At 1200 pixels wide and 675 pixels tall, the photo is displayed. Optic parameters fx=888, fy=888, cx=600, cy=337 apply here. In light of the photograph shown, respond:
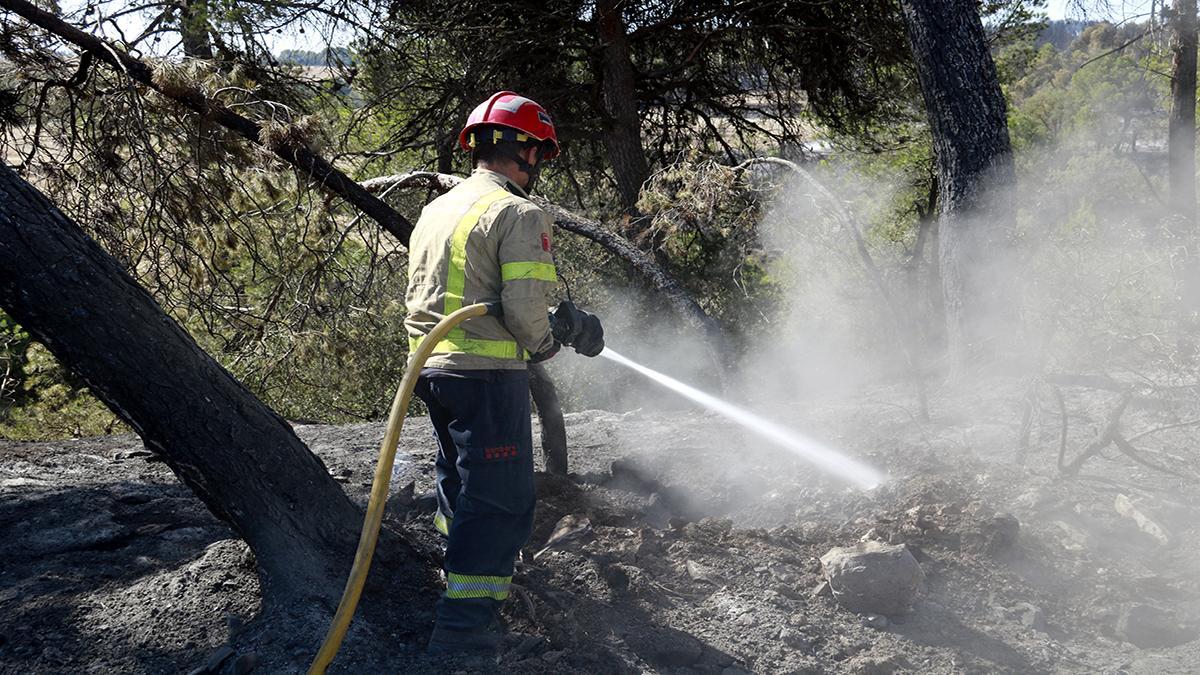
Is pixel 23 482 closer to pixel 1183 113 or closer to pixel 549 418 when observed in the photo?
pixel 549 418

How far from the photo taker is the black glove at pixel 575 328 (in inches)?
133

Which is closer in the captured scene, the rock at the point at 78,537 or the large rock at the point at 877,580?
the large rock at the point at 877,580

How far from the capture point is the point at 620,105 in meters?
9.65

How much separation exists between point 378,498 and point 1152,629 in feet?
9.43

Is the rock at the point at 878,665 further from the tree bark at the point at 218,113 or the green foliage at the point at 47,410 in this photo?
the green foliage at the point at 47,410

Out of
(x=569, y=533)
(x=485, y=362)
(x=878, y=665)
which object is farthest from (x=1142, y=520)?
(x=485, y=362)

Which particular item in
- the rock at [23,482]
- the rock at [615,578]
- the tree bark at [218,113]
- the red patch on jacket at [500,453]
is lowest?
the rock at [615,578]

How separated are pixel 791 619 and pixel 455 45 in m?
7.15

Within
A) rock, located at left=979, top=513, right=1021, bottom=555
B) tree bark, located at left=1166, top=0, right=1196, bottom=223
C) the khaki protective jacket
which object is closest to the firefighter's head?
the khaki protective jacket

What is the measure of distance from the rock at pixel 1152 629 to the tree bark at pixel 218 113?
12.4ft

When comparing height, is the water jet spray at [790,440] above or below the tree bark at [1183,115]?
below

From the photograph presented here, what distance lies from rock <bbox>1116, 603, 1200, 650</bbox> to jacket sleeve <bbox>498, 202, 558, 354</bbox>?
2.48m

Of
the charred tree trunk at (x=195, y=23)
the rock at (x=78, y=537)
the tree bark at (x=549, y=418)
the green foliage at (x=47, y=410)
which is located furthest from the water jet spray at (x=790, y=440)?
the green foliage at (x=47, y=410)

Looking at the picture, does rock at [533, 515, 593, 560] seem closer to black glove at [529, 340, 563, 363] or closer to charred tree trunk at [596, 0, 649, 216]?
black glove at [529, 340, 563, 363]
